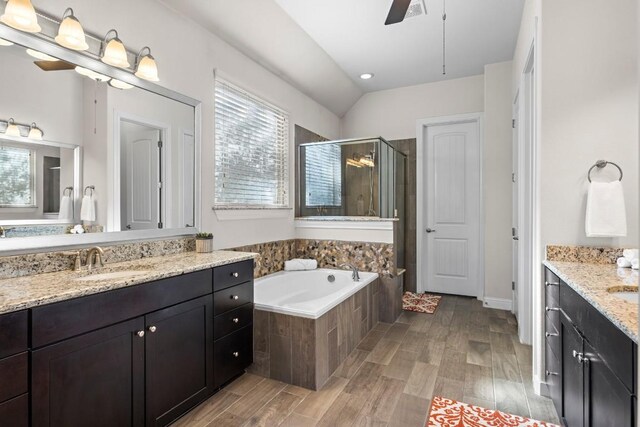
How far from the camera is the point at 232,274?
2.24 metres

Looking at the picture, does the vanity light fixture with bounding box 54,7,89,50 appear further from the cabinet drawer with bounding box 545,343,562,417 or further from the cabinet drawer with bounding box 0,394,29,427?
the cabinet drawer with bounding box 545,343,562,417

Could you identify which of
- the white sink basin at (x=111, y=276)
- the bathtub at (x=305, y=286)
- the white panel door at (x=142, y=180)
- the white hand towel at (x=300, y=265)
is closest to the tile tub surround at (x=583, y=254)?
the bathtub at (x=305, y=286)

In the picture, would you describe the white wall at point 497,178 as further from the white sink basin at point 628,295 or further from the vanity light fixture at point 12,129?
the vanity light fixture at point 12,129

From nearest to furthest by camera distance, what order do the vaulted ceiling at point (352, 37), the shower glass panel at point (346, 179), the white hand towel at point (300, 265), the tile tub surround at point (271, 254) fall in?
the vaulted ceiling at point (352, 37) < the tile tub surround at point (271, 254) < the white hand towel at point (300, 265) < the shower glass panel at point (346, 179)

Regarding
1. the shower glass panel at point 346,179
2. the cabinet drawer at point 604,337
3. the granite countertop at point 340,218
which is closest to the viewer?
the cabinet drawer at point 604,337

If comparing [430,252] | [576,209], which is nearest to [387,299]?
[430,252]

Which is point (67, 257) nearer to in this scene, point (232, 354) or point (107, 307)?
point (107, 307)

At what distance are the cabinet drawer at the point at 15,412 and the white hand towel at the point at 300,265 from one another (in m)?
2.51

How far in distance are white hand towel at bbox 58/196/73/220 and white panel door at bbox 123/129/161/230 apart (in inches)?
12.5

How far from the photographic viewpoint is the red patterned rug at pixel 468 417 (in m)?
1.87

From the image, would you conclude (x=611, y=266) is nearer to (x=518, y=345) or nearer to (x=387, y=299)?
(x=518, y=345)

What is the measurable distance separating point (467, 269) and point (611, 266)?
269 centimetres

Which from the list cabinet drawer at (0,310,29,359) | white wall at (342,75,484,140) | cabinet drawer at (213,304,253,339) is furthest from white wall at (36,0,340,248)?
cabinet drawer at (0,310,29,359)

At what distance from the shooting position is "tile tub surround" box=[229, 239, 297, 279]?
3289mm
